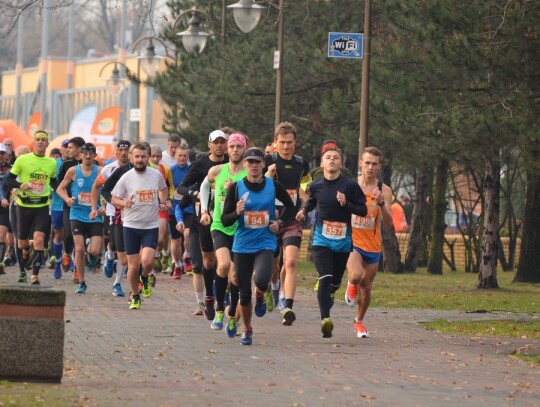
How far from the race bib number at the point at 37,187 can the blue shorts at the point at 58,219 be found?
249 centimetres

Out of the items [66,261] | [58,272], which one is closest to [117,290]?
[58,272]

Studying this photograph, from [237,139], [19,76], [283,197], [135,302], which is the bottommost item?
[135,302]

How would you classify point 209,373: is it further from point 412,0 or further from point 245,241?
point 412,0

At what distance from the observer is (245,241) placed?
46.2 ft

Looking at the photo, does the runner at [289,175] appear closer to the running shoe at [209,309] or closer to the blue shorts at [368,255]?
the running shoe at [209,309]

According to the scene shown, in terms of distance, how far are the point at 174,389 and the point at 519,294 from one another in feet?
46.9

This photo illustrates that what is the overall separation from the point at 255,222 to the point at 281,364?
1790 millimetres

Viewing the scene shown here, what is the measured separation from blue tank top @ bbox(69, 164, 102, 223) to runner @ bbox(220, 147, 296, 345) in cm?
679

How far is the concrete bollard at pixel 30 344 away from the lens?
1095 centimetres

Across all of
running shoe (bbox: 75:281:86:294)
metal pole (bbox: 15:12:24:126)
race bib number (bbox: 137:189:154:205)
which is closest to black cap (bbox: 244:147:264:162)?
race bib number (bbox: 137:189:154:205)

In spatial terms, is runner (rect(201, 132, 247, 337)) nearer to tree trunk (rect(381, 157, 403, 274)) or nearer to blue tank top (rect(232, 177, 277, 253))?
blue tank top (rect(232, 177, 277, 253))

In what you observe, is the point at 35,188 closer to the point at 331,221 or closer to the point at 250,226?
the point at 331,221

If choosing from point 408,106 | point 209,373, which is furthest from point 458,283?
point 209,373

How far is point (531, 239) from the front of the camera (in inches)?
1124
